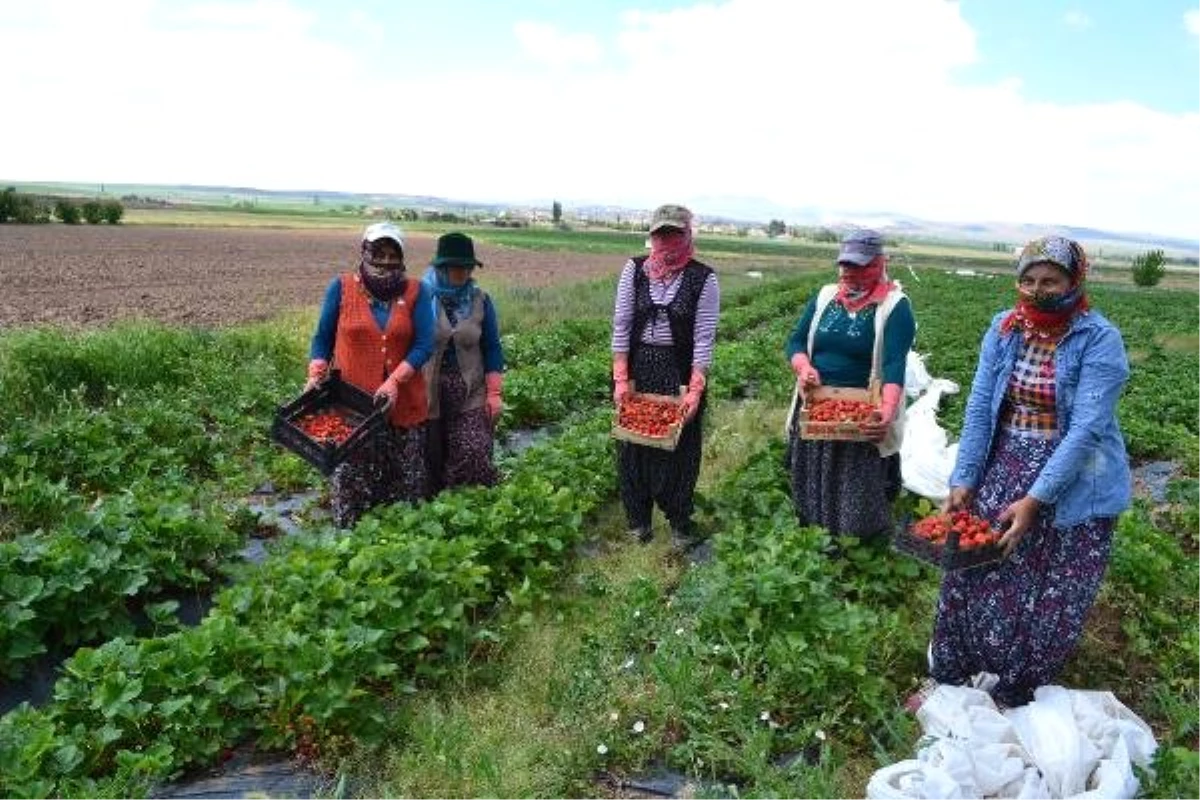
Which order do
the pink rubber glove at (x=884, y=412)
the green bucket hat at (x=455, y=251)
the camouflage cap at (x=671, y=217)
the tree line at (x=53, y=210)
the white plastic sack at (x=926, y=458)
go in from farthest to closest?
1. the tree line at (x=53, y=210)
2. the white plastic sack at (x=926, y=458)
3. the green bucket hat at (x=455, y=251)
4. the camouflage cap at (x=671, y=217)
5. the pink rubber glove at (x=884, y=412)

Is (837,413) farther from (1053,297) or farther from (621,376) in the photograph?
(1053,297)

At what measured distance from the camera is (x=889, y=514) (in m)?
5.32

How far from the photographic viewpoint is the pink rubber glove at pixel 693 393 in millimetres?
5445

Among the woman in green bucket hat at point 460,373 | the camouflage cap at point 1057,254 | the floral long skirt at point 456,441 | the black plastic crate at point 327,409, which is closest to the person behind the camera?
the camouflage cap at point 1057,254

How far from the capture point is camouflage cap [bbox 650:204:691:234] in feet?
17.0

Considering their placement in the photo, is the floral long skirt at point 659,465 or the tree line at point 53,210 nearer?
the floral long skirt at point 659,465

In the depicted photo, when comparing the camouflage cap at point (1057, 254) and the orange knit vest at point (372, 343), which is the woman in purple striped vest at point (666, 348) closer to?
the orange knit vest at point (372, 343)

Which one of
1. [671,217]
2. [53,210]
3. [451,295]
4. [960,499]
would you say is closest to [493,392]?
[451,295]

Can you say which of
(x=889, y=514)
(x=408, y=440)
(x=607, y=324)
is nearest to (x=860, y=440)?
(x=889, y=514)

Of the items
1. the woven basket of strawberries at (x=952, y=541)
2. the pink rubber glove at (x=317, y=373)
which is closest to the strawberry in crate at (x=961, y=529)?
the woven basket of strawberries at (x=952, y=541)

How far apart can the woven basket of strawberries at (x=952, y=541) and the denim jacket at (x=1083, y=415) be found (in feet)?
0.89

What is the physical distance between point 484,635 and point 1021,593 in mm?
2381

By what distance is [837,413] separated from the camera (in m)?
5.02

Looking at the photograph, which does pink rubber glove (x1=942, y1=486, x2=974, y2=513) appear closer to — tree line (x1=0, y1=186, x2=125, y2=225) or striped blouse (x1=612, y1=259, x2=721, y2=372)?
striped blouse (x1=612, y1=259, x2=721, y2=372)
